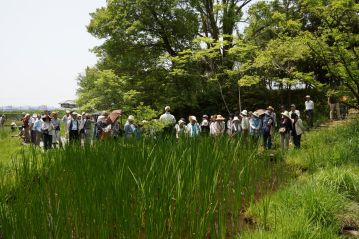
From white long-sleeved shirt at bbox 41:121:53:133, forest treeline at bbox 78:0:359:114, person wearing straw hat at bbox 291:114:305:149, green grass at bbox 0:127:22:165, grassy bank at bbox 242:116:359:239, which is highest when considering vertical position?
forest treeline at bbox 78:0:359:114

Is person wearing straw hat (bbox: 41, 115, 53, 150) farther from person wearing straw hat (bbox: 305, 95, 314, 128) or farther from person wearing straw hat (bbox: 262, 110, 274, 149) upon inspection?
person wearing straw hat (bbox: 305, 95, 314, 128)

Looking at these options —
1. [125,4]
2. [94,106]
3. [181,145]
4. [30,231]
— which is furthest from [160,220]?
[125,4]

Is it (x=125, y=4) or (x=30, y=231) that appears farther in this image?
(x=125, y=4)

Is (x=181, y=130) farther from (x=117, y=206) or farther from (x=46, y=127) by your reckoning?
(x=46, y=127)

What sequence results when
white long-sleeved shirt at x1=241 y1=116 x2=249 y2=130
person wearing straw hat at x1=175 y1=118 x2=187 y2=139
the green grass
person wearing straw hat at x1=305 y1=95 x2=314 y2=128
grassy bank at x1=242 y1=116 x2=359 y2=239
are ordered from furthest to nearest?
person wearing straw hat at x1=305 y1=95 x2=314 y2=128 → white long-sleeved shirt at x1=241 y1=116 x2=249 y2=130 → the green grass → person wearing straw hat at x1=175 y1=118 x2=187 y2=139 → grassy bank at x1=242 y1=116 x2=359 y2=239

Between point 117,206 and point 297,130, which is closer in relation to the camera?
point 117,206

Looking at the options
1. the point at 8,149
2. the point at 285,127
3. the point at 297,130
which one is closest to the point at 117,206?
the point at 297,130

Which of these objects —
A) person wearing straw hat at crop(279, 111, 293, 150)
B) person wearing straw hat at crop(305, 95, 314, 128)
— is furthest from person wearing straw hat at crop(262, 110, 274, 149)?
person wearing straw hat at crop(305, 95, 314, 128)

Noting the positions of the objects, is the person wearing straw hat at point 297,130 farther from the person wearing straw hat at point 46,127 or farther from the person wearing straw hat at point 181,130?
the person wearing straw hat at point 46,127

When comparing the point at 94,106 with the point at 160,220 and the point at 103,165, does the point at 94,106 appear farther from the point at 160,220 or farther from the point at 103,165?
the point at 160,220

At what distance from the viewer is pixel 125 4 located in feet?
60.4

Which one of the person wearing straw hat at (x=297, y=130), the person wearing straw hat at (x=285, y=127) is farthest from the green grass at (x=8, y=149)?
the person wearing straw hat at (x=297, y=130)

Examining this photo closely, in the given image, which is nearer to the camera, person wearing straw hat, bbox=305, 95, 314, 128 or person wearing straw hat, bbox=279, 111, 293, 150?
person wearing straw hat, bbox=279, 111, 293, 150

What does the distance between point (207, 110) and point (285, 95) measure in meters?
4.80
